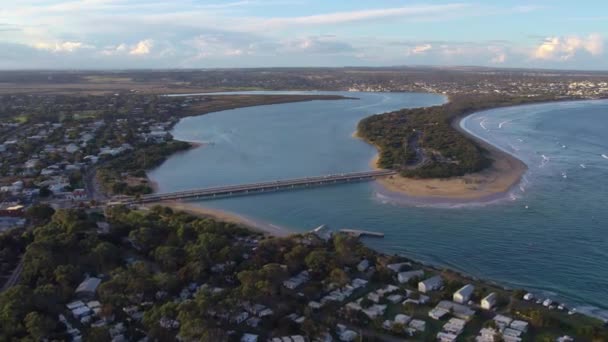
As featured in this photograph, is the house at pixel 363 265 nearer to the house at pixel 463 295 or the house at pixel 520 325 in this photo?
the house at pixel 463 295

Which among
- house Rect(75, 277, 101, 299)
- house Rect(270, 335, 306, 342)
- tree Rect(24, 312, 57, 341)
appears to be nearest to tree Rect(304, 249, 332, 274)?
house Rect(270, 335, 306, 342)

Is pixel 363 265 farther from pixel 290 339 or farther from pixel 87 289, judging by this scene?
pixel 87 289

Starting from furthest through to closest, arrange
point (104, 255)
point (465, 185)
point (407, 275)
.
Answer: point (465, 185) < point (104, 255) < point (407, 275)

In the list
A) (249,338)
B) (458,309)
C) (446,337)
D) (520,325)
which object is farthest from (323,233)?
(520,325)

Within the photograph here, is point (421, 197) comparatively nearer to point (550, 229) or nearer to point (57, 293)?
point (550, 229)

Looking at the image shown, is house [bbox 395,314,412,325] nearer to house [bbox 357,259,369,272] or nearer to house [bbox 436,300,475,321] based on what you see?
house [bbox 436,300,475,321]
